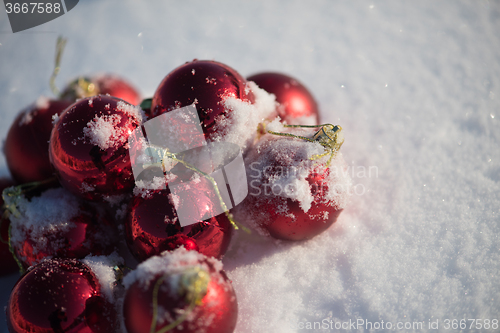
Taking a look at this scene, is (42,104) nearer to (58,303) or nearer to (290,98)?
(58,303)

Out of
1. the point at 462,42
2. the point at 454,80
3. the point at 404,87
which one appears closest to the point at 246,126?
the point at 404,87

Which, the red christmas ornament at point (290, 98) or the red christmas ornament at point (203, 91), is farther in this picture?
the red christmas ornament at point (290, 98)

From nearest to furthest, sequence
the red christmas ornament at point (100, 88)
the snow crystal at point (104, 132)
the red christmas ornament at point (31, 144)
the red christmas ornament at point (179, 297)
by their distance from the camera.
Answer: the red christmas ornament at point (179, 297)
the snow crystal at point (104, 132)
the red christmas ornament at point (31, 144)
the red christmas ornament at point (100, 88)

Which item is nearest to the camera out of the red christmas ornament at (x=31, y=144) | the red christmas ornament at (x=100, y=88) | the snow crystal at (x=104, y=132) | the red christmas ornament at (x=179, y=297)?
the red christmas ornament at (x=179, y=297)

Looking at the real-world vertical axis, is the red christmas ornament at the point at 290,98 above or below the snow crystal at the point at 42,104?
below

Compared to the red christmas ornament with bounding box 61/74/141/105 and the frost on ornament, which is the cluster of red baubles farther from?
the red christmas ornament with bounding box 61/74/141/105

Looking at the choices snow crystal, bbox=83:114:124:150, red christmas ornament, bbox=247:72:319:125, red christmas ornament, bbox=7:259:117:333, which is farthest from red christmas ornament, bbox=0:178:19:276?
red christmas ornament, bbox=247:72:319:125

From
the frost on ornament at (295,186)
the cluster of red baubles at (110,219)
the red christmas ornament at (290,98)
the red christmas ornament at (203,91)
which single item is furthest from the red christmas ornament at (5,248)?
the red christmas ornament at (290,98)

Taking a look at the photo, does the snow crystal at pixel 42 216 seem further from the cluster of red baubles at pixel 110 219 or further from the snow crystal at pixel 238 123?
the snow crystal at pixel 238 123
